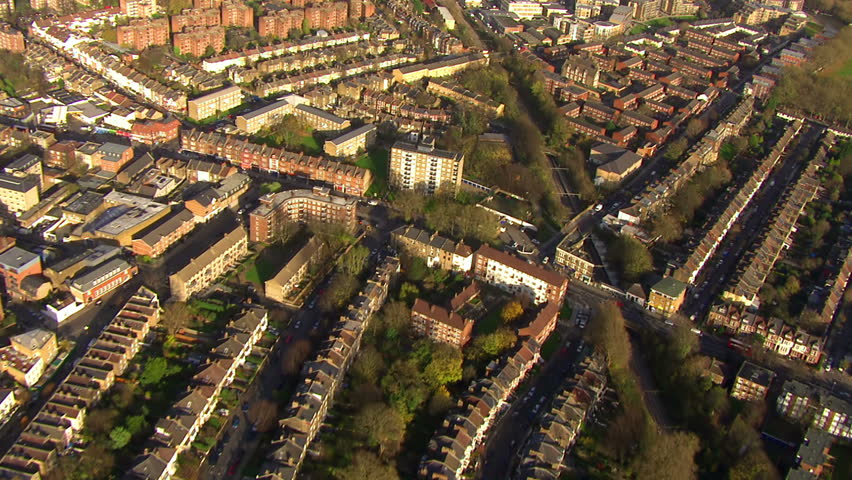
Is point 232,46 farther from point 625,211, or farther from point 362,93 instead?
point 625,211

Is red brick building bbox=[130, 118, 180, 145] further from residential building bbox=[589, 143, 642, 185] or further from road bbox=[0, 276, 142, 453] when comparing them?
residential building bbox=[589, 143, 642, 185]

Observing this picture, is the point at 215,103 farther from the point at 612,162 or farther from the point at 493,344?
the point at 493,344

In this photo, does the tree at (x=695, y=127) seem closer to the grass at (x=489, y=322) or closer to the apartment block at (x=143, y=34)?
the grass at (x=489, y=322)

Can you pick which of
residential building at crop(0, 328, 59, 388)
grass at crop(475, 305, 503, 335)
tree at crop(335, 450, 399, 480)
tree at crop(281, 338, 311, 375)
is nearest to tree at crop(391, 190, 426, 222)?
grass at crop(475, 305, 503, 335)

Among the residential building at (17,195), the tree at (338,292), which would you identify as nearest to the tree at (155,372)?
the tree at (338,292)

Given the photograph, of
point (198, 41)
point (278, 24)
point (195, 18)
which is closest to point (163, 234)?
point (198, 41)

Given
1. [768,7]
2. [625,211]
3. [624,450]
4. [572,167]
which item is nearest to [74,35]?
[572,167]
